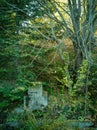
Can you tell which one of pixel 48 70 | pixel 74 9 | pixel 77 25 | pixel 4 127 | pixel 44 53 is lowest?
pixel 4 127

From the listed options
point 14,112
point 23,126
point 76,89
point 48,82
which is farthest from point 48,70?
point 23,126

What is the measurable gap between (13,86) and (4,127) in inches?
46.0

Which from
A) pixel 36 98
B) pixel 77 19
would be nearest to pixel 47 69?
pixel 36 98

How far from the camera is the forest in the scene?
6.25 meters

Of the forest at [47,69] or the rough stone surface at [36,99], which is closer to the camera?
the forest at [47,69]

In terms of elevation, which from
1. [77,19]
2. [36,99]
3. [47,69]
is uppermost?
[77,19]

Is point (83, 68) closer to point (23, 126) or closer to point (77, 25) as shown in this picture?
point (77, 25)

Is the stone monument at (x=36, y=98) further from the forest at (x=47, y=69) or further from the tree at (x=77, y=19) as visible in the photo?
the tree at (x=77, y=19)

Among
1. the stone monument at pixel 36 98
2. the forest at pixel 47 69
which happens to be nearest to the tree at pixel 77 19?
the forest at pixel 47 69

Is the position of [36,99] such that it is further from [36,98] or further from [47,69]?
[47,69]

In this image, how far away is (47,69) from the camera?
24.9ft

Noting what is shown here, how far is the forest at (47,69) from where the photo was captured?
6.25 m

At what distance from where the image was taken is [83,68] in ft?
21.4

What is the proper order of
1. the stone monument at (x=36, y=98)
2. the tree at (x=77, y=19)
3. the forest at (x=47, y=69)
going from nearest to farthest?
1. the forest at (x=47, y=69)
2. the stone monument at (x=36, y=98)
3. the tree at (x=77, y=19)
